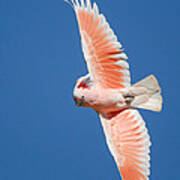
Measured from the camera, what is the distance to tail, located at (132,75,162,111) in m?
3.09

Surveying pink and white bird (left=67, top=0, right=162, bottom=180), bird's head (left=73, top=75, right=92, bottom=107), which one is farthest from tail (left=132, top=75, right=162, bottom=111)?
bird's head (left=73, top=75, right=92, bottom=107)

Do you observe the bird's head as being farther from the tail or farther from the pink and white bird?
the tail

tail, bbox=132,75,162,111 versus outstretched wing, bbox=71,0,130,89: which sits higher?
outstretched wing, bbox=71,0,130,89

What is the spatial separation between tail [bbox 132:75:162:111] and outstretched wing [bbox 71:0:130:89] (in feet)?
0.23

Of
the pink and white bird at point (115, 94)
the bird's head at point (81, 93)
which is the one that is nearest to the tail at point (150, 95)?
the pink and white bird at point (115, 94)

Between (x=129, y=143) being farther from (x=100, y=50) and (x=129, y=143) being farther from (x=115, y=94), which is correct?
(x=100, y=50)

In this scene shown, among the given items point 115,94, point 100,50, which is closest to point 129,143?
point 115,94

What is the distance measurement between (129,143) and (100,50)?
15.6 inches

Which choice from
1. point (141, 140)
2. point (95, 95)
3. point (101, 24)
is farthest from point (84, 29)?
point (141, 140)

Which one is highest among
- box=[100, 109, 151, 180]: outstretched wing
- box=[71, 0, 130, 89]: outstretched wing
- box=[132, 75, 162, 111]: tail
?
box=[71, 0, 130, 89]: outstretched wing

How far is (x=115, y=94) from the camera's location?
10.2 ft

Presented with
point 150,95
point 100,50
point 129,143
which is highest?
point 100,50

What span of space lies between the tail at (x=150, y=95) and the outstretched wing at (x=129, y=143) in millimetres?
56

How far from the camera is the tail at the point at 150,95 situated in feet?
10.1
